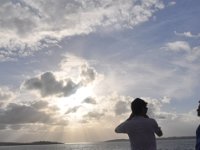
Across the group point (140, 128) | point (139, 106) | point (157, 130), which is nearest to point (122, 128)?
point (140, 128)

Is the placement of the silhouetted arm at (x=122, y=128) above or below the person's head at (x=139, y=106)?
below

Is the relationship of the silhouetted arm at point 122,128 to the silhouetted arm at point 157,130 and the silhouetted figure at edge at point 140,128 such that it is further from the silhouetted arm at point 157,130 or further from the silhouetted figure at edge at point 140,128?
the silhouetted arm at point 157,130

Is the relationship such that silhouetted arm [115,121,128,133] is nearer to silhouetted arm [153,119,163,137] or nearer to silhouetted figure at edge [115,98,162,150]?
silhouetted figure at edge [115,98,162,150]

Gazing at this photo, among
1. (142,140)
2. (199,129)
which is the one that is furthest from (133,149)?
(199,129)

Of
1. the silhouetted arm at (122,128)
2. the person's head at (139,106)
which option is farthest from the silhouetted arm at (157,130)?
the silhouetted arm at (122,128)

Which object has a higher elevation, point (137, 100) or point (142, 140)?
point (137, 100)

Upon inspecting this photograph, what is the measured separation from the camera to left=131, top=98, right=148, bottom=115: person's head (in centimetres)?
877

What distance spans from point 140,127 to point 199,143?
1.40 meters

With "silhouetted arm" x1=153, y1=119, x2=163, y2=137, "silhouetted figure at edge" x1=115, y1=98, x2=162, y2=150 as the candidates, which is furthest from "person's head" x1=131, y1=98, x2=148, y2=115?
"silhouetted arm" x1=153, y1=119, x2=163, y2=137

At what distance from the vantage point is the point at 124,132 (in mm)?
8961

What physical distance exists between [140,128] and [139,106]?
1.58 ft

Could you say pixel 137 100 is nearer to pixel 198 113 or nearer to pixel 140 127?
pixel 140 127

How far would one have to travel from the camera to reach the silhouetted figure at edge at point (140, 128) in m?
8.67

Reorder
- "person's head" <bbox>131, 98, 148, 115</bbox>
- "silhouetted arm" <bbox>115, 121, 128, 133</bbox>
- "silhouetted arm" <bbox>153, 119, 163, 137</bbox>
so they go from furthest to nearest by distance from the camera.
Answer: "silhouetted arm" <bbox>115, 121, 128, 133</bbox> → "person's head" <bbox>131, 98, 148, 115</bbox> → "silhouetted arm" <bbox>153, 119, 163, 137</bbox>
